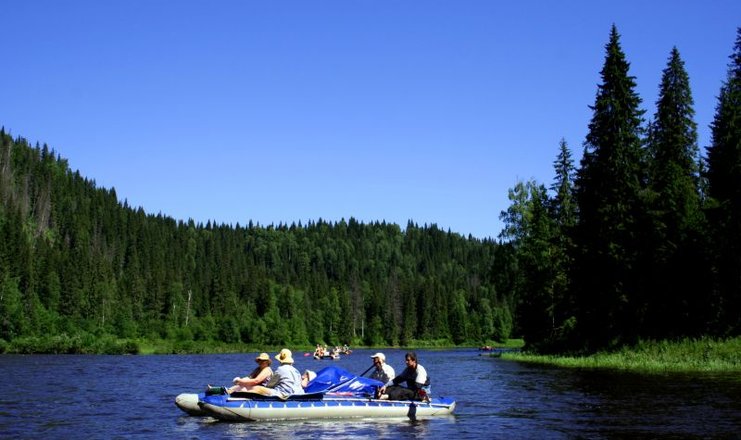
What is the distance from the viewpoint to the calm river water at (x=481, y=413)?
78.2 ft

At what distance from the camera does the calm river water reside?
2384 cm

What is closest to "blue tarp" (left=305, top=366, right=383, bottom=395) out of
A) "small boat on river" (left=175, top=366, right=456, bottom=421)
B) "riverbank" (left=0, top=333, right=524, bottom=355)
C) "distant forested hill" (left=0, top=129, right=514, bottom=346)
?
"small boat on river" (left=175, top=366, right=456, bottom=421)

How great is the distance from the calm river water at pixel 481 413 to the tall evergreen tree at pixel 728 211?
1013 centimetres

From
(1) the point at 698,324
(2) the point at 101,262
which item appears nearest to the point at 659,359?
(1) the point at 698,324

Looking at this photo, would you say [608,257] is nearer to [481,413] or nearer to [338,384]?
[481,413]

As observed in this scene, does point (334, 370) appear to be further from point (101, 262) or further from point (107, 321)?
point (101, 262)

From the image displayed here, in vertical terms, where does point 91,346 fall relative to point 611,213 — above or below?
below

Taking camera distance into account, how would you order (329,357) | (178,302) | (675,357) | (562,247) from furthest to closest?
(178,302) < (329,357) < (562,247) < (675,357)

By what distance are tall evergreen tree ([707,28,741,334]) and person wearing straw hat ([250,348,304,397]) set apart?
30.7m

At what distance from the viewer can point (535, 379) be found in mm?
43969

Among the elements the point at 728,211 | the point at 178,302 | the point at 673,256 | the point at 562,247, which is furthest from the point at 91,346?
the point at 728,211

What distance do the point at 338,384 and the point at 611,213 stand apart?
1263 inches

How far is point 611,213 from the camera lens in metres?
54.1

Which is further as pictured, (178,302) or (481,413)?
(178,302)
